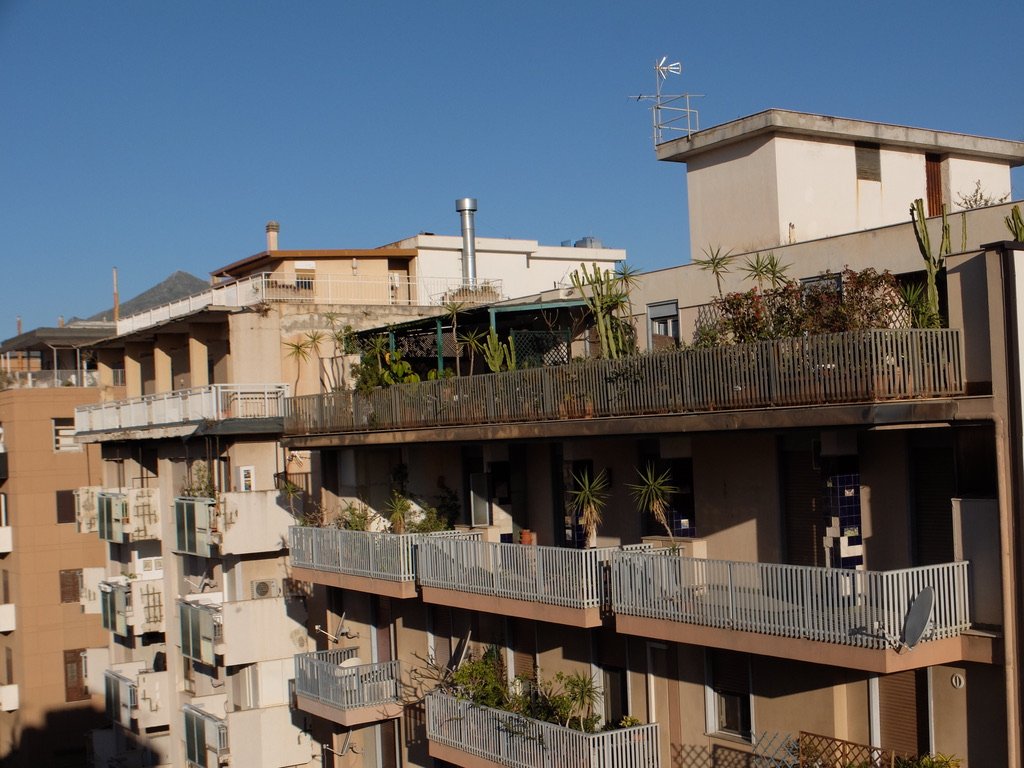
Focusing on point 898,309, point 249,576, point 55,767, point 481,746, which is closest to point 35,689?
point 55,767

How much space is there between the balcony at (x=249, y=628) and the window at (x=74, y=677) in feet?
58.5

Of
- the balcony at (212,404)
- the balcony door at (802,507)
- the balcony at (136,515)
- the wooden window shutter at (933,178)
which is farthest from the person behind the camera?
the balcony at (136,515)

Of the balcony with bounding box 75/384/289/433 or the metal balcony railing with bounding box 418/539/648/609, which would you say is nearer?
the metal balcony railing with bounding box 418/539/648/609

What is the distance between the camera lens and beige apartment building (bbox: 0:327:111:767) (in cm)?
4547

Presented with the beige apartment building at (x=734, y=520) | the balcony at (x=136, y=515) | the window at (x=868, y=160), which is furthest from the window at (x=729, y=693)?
the balcony at (x=136, y=515)

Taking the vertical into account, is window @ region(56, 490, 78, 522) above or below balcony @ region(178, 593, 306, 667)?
above

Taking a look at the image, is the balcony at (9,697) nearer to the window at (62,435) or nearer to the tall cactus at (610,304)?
the window at (62,435)

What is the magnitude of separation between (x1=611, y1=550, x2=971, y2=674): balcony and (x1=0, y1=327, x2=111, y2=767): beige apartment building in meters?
32.5

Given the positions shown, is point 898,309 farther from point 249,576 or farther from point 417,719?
point 249,576

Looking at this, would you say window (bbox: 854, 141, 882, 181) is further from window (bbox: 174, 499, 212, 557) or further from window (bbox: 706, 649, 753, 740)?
window (bbox: 174, 499, 212, 557)

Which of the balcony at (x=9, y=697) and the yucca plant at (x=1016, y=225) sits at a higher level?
the yucca plant at (x=1016, y=225)

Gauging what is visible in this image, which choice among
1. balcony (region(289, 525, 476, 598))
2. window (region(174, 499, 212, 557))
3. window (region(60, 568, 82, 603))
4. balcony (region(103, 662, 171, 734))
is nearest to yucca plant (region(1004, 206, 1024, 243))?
balcony (region(289, 525, 476, 598))

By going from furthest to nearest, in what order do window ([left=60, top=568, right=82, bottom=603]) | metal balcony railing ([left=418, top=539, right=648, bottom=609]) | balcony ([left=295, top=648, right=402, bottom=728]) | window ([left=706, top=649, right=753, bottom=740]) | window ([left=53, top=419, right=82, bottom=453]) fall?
window ([left=53, top=419, right=82, bottom=453]) < window ([left=60, top=568, right=82, bottom=603]) < balcony ([left=295, top=648, right=402, bottom=728]) < metal balcony railing ([left=418, top=539, right=648, bottom=609]) < window ([left=706, top=649, right=753, bottom=740])

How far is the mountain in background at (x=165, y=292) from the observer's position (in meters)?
64.1
